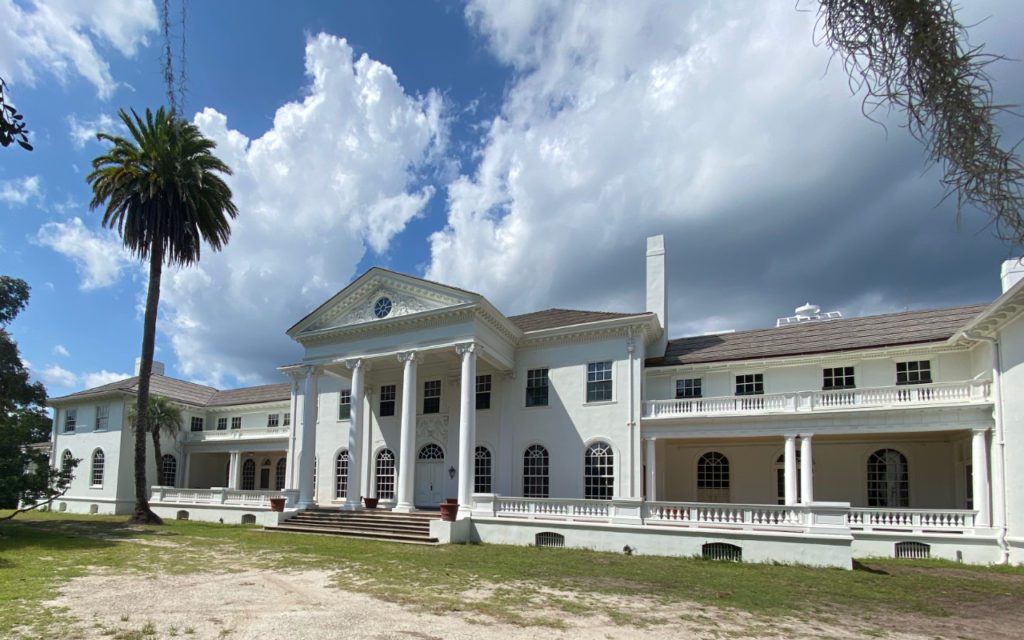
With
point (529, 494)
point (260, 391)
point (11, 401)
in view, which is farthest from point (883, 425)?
point (11, 401)

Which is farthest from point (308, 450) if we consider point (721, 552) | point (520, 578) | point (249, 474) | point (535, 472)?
point (249, 474)

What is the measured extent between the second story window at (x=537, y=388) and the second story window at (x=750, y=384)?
25.2 feet

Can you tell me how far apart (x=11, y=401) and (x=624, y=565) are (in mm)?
36923

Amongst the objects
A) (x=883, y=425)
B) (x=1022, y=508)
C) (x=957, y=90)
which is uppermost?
(x=957, y=90)

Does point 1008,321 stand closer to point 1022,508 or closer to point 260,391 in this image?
point 1022,508

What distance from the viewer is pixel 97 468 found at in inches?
1475

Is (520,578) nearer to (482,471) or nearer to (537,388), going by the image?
(537,388)

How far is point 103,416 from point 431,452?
22363 mm

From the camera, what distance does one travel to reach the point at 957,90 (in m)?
2.57

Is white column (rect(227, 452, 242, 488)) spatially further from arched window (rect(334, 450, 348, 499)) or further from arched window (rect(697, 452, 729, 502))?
arched window (rect(697, 452, 729, 502))

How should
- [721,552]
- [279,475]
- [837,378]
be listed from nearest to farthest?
[721,552]
[837,378]
[279,475]

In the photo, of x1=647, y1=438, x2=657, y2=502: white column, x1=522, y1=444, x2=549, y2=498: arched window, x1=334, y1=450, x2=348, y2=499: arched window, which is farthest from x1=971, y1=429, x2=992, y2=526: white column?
x1=334, y1=450, x2=348, y2=499: arched window

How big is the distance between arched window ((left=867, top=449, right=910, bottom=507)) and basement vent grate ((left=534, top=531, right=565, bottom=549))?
11.8 meters

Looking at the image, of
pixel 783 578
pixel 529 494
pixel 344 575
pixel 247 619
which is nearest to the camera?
pixel 247 619
